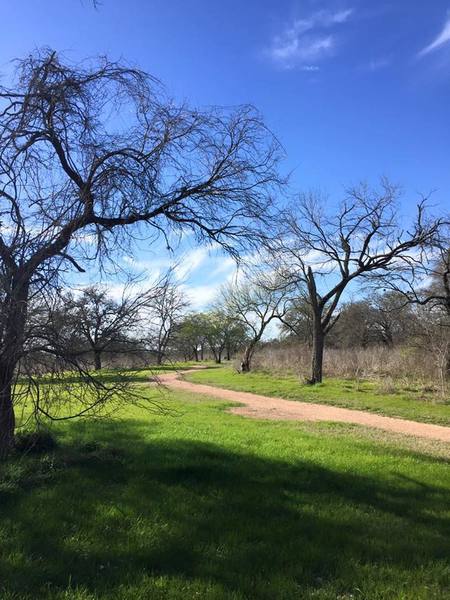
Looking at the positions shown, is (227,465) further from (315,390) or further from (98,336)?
(315,390)

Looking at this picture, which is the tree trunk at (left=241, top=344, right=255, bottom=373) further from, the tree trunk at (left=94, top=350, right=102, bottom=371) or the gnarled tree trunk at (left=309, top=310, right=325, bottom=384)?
the tree trunk at (left=94, top=350, right=102, bottom=371)

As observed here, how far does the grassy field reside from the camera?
3.89 meters

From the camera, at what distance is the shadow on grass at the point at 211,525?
401cm

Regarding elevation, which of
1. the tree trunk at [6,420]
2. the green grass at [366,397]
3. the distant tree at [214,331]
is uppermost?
the distant tree at [214,331]

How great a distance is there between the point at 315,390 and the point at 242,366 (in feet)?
57.9

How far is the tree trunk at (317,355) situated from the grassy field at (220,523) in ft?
54.4

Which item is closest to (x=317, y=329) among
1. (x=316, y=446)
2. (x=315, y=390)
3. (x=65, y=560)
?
(x=315, y=390)

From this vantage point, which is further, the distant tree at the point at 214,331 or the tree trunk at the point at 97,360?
the distant tree at the point at 214,331

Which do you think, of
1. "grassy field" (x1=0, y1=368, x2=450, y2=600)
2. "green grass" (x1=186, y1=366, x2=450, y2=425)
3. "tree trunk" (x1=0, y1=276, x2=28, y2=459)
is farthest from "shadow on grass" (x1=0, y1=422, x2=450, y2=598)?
A: "green grass" (x1=186, y1=366, x2=450, y2=425)

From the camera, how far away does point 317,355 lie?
26.5m

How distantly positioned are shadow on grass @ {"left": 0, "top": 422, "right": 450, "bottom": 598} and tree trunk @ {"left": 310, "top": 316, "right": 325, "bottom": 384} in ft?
60.1

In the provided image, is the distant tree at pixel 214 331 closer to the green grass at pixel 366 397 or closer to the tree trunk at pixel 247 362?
the tree trunk at pixel 247 362

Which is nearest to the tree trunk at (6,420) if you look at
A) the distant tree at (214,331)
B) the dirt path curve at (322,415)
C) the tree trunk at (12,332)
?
the tree trunk at (12,332)

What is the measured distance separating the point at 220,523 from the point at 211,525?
97 millimetres
